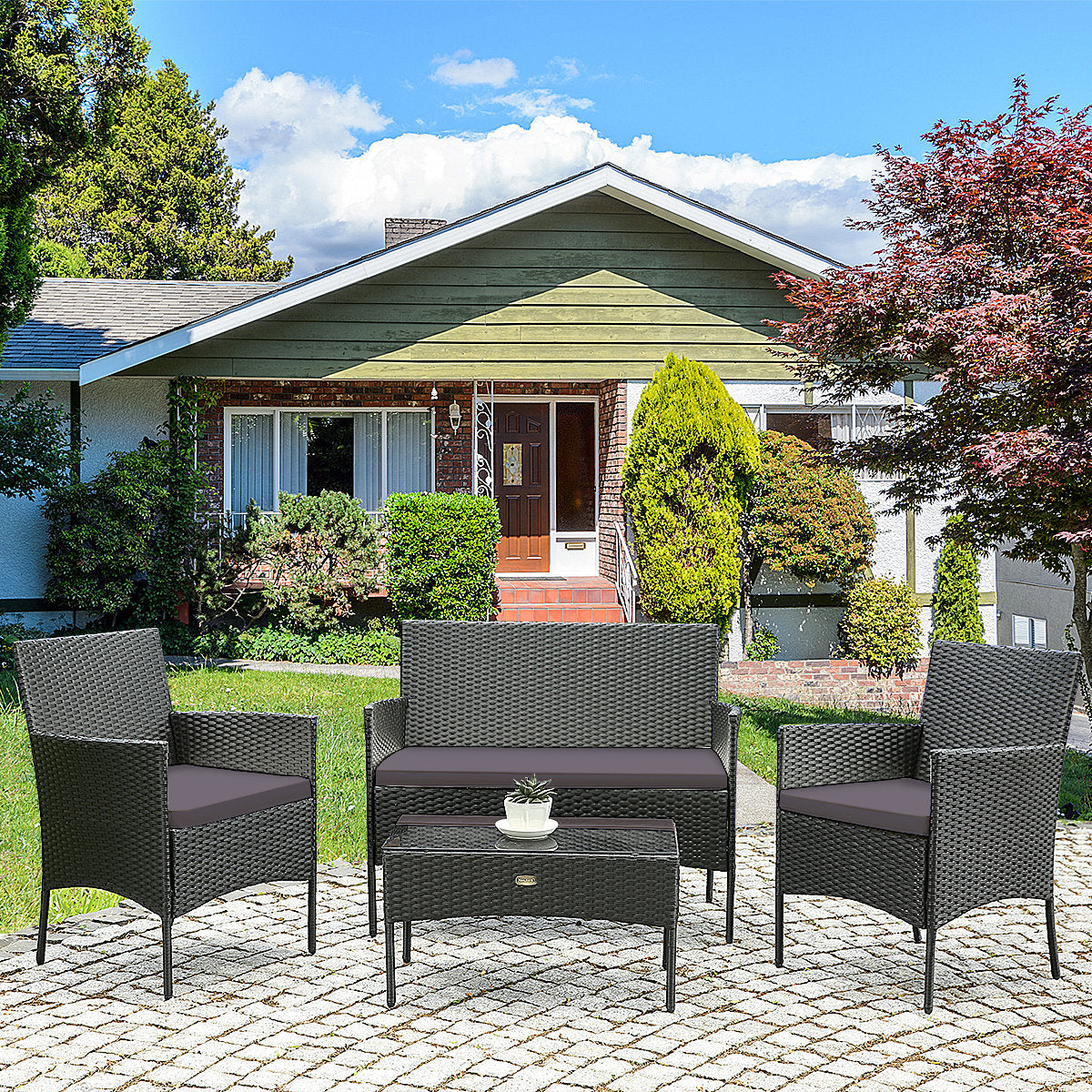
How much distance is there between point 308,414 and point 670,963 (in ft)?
35.1

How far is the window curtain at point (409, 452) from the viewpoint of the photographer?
13.4 meters

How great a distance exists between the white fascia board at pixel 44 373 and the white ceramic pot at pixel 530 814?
31.7 ft

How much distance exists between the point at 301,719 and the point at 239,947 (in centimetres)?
86

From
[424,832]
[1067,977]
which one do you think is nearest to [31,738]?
[424,832]

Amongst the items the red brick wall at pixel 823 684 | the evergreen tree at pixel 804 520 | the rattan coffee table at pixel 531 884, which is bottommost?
the red brick wall at pixel 823 684

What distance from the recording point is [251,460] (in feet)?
43.0

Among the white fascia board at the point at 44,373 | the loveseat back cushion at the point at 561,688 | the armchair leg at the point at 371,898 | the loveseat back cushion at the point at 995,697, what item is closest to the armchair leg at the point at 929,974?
the loveseat back cushion at the point at 995,697

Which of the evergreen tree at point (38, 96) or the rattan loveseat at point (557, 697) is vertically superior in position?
the evergreen tree at point (38, 96)

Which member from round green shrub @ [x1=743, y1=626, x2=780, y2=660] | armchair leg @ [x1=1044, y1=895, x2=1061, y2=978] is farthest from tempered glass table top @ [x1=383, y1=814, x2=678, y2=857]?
round green shrub @ [x1=743, y1=626, x2=780, y2=660]

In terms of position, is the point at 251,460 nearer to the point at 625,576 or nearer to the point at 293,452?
the point at 293,452

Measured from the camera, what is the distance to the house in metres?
11.9

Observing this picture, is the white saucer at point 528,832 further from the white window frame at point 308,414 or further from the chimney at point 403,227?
the chimney at point 403,227

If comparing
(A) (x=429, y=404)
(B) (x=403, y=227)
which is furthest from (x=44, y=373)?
(B) (x=403, y=227)

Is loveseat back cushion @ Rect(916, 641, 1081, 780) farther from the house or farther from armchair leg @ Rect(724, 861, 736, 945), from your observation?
the house
